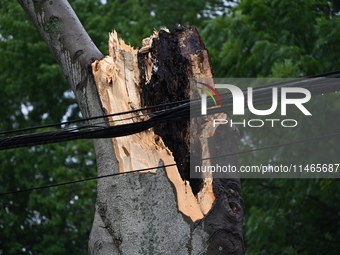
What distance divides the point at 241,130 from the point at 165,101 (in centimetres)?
711

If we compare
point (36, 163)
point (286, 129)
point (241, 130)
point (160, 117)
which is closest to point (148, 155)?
point (160, 117)

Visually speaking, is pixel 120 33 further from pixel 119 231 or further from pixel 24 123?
pixel 119 231

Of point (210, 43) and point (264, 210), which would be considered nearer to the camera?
point (264, 210)

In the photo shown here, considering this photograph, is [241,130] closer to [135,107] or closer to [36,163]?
[36,163]

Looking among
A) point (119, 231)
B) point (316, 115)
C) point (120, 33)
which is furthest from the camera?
point (120, 33)

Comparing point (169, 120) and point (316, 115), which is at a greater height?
point (169, 120)

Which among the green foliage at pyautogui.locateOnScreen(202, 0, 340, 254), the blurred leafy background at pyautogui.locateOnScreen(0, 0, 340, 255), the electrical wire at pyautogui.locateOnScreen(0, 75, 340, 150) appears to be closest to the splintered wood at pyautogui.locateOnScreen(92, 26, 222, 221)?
the electrical wire at pyautogui.locateOnScreen(0, 75, 340, 150)

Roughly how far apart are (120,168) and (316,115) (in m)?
5.90

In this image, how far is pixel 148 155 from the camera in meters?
5.18

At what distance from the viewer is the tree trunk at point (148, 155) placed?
488 cm

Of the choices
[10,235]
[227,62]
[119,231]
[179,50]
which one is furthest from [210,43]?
[119,231]

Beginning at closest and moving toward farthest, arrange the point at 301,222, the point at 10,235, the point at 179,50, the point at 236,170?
the point at 236,170, the point at 179,50, the point at 301,222, the point at 10,235

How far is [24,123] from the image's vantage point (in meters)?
16.7

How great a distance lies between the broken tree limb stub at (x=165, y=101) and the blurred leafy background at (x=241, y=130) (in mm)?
5115
